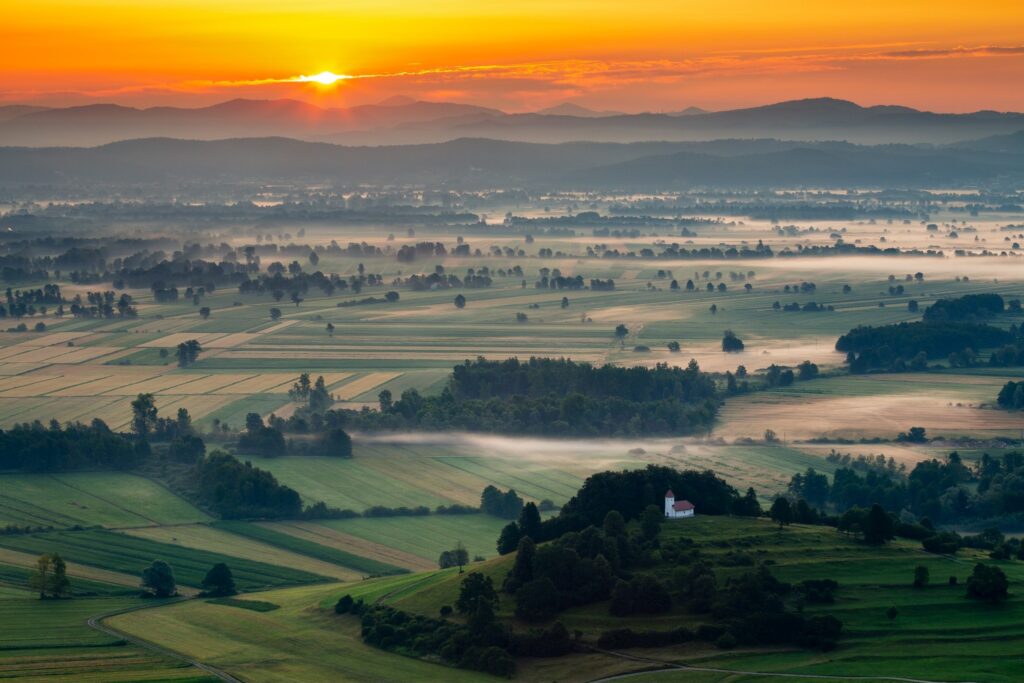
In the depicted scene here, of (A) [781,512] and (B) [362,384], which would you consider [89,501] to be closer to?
(A) [781,512]

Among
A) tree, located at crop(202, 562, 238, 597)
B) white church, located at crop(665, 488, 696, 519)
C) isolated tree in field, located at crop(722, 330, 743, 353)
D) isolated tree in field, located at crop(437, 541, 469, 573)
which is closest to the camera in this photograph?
white church, located at crop(665, 488, 696, 519)

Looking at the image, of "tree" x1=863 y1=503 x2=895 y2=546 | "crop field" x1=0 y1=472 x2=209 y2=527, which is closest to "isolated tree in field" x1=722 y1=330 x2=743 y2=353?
"crop field" x1=0 y1=472 x2=209 y2=527

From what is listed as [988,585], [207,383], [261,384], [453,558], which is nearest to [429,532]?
[453,558]

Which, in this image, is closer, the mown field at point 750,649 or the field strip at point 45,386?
the mown field at point 750,649

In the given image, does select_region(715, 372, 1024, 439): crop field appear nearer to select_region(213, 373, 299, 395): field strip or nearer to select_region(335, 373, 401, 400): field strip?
select_region(335, 373, 401, 400): field strip

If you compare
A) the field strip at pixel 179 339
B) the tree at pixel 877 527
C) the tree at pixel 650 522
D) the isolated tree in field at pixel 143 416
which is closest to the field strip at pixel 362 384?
the isolated tree in field at pixel 143 416

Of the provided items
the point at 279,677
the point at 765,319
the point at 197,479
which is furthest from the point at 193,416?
the point at 765,319

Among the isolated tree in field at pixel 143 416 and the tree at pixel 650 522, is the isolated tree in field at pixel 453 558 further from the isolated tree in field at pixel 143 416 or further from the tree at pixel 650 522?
the isolated tree in field at pixel 143 416
